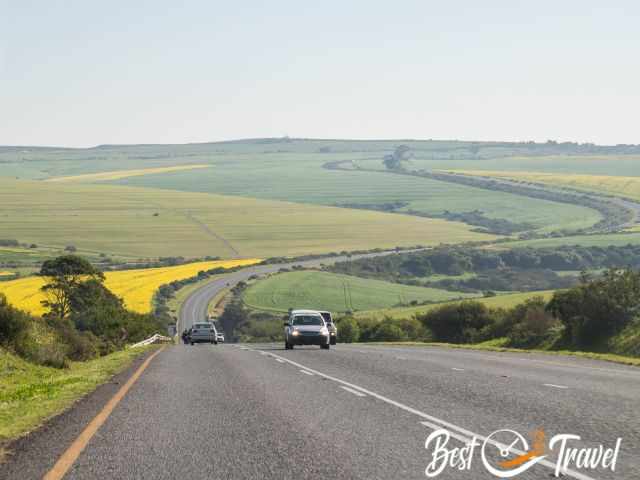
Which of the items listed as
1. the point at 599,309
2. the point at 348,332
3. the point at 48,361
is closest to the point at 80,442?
the point at 48,361

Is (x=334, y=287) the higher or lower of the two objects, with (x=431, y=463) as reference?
lower

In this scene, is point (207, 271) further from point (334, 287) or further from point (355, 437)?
point (355, 437)

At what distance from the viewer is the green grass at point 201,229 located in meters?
151

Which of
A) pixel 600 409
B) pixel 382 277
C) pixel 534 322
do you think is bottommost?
pixel 382 277

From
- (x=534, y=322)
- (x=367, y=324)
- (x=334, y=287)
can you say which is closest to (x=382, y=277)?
(x=334, y=287)

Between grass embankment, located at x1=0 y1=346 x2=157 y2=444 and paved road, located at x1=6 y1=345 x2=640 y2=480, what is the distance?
24.2 inches

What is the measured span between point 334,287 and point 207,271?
2227 centimetres

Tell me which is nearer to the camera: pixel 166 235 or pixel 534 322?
pixel 534 322

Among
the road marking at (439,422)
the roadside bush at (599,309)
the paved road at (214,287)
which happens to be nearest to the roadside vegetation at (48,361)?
the road marking at (439,422)

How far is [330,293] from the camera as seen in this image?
112188 millimetres

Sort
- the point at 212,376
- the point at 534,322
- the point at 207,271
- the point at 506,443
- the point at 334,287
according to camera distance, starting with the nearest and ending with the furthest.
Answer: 1. the point at 506,443
2. the point at 212,376
3. the point at 534,322
4. the point at 334,287
5. the point at 207,271

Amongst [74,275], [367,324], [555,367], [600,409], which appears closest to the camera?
[600,409]

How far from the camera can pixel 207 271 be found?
130 meters

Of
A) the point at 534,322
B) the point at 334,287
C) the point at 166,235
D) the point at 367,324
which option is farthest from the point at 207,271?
the point at 534,322
